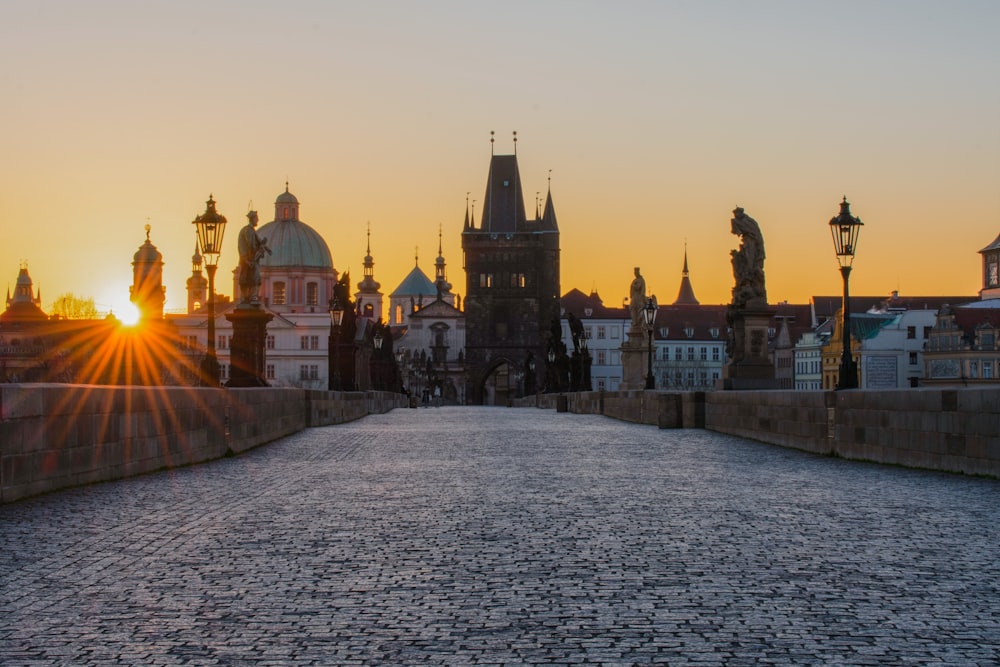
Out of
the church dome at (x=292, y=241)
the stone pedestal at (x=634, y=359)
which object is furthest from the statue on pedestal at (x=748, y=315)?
the church dome at (x=292, y=241)

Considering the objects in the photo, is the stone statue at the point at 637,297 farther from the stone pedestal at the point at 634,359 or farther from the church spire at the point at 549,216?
the church spire at the point at 549,216

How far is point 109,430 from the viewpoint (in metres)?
14.1

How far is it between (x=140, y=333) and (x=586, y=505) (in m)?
104

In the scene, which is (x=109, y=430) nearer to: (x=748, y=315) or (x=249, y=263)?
(x=249, y=263)

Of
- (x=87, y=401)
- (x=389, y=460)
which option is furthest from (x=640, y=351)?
(x=87, y=401)

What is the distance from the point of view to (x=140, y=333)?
112 m

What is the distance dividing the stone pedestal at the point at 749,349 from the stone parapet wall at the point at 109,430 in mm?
10486

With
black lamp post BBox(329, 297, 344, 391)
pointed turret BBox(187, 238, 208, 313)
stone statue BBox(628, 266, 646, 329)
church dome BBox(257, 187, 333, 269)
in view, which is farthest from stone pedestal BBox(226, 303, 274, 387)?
pointed turret BBox(187, 238, 208, 313)

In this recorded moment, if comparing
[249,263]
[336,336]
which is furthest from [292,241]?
[249,263]

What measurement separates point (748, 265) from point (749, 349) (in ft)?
5.47

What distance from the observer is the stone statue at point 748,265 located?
29.5 metres

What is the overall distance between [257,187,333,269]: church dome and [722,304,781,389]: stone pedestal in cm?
14642

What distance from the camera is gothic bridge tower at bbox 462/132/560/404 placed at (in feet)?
488

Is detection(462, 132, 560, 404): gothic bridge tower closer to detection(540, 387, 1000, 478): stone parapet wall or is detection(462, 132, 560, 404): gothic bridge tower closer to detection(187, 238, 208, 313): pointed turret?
detection(187, 238, 208, 313): pointed turret
